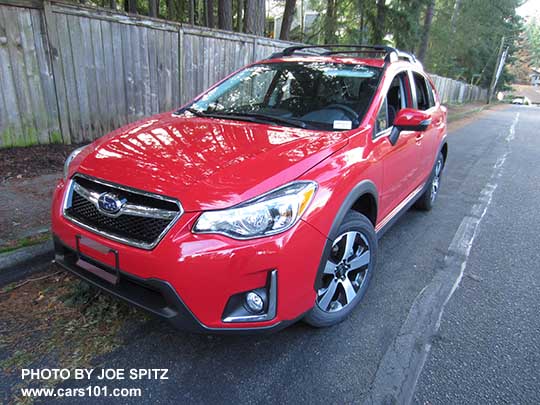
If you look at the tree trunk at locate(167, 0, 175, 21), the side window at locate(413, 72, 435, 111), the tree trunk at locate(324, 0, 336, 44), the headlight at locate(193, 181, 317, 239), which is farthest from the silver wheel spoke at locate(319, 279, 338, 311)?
the tree trunk at locate(167, 0, 175, 21)

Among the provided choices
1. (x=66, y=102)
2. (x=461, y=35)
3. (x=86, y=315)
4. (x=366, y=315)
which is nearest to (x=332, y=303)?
(x=366, y=315)

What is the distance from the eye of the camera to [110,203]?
80.6 inches

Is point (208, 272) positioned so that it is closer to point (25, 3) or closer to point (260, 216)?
point (260, 216)

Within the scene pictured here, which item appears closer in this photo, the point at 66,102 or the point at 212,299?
the point at 212,299

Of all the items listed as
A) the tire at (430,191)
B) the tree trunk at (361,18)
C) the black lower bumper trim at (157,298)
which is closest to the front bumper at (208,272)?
the black lower bumper trim at (157,298)

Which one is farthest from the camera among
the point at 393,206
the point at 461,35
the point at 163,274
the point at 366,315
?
the point at 461,35

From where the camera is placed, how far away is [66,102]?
5.50 m

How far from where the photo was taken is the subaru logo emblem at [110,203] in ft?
6.64

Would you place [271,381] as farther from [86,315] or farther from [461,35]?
[461,35]

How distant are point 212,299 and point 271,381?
0.65 m

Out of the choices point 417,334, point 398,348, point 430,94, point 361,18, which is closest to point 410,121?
point 417,334

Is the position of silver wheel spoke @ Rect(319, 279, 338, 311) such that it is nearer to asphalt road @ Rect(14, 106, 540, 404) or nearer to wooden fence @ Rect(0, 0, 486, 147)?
asphalt road @ Rect(14, 106, 540, 404)

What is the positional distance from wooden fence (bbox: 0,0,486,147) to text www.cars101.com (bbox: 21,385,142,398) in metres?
4.20

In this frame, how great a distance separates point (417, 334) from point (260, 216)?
150 centimetres
